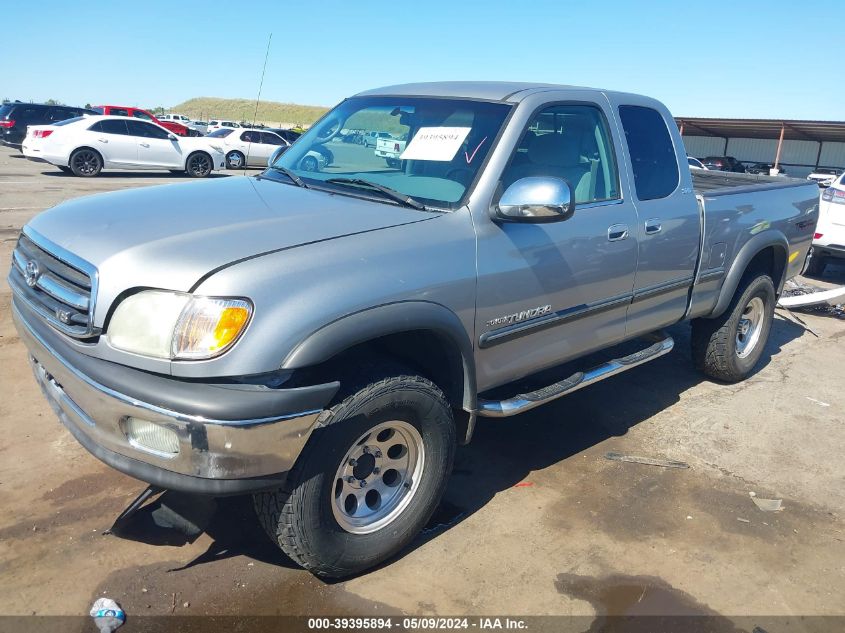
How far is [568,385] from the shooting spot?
3.74 metres

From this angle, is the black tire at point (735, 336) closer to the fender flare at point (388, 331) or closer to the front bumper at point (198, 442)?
the fender flare at point (388, 331)

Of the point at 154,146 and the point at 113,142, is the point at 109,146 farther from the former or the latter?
the point at 154,146

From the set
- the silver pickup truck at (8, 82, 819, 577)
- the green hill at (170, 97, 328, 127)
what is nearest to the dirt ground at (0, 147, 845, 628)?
the silver pickup truck at (8, 82, 819, 577)

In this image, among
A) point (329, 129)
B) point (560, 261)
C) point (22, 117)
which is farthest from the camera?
point (22, 117)

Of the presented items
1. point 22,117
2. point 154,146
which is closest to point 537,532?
point 154,146

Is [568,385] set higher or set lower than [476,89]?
lower

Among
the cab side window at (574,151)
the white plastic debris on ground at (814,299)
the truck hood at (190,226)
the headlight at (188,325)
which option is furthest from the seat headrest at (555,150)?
the white plastic debris on ground at (814,299)

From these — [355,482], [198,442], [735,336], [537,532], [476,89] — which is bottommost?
[537,532]

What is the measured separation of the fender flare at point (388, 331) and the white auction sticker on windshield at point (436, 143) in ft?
3.06

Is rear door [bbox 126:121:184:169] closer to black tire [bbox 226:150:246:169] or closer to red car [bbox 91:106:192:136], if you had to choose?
black tire [bbox 226:150:246:169]

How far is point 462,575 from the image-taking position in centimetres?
304

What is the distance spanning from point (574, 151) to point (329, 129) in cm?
145

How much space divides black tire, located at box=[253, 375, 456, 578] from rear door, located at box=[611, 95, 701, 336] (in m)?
1.70

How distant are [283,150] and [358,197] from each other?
1347mm
